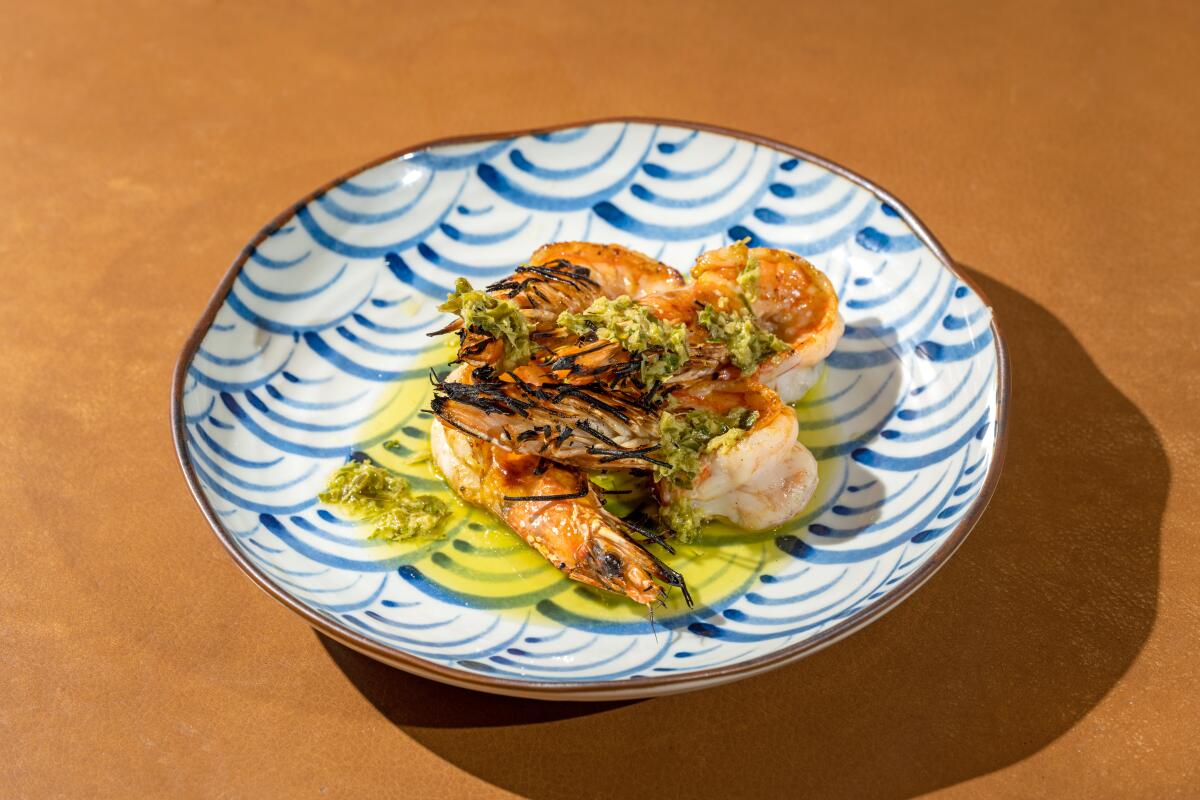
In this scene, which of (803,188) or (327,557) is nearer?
(327,557)

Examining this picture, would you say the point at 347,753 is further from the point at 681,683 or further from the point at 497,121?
the point at 497,121

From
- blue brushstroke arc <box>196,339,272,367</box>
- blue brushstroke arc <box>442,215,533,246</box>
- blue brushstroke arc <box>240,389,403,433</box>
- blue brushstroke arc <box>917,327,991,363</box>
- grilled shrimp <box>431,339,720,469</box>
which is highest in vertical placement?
blue brushstroke arc <box>917,327,991,363</box>

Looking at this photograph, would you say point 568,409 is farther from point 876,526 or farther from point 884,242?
point 884,242

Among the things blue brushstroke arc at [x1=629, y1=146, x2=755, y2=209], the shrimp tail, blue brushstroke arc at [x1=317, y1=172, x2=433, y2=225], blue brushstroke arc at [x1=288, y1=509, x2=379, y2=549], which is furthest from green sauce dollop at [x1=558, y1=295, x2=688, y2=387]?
blue brushstroke arc at [x1=317, y1=172, x2=433, y2=225]

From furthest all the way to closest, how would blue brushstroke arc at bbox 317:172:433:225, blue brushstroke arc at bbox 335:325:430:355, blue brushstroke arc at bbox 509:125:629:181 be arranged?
blue brushstroke arc at bbox 509:125:629:181 < blue brushstroke arc at bbox 317:172:433:225 < blue brushstroke arc at bbox 335:325:430:355

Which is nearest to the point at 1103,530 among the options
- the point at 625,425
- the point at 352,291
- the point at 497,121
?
the point at 625,425

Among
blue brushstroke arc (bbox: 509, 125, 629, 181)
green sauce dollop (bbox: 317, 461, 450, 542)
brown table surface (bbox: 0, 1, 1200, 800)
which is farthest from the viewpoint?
blue brushstroke arc (bbox: 509, 125, 629, 181)

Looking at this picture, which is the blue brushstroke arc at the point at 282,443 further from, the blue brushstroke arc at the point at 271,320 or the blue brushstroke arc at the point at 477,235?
the blue brushstroke arc at the point at 477,235

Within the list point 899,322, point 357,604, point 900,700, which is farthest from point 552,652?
point 899,322

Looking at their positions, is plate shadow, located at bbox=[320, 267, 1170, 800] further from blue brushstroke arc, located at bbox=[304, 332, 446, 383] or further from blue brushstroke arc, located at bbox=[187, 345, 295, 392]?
blue brushstroke arc, located at bbox=[304, 332, 446, 383]
